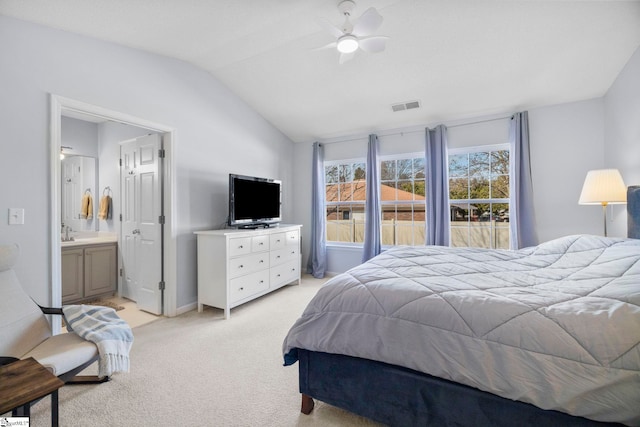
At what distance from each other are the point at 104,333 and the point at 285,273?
2.58 metres

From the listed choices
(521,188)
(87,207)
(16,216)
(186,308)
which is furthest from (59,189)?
(521,188)

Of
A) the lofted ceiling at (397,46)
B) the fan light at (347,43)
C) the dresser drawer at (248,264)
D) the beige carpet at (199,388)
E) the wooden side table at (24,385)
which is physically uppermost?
the lofted ceiling at (397,46)

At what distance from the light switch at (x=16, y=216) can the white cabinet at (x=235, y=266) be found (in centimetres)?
146

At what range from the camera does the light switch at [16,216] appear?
2101 mm

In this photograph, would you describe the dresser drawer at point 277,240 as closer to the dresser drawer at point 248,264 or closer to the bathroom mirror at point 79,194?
the dresser drawer at point 248,264

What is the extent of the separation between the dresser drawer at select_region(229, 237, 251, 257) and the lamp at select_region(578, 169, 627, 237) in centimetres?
357

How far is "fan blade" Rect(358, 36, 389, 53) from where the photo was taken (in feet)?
7.65

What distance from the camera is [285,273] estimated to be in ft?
13.9

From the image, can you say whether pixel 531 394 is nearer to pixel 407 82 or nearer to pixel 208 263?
pixel 208 263

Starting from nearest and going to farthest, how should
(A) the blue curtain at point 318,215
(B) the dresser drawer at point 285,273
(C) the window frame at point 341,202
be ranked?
1. (B) the dresser drawer at point 285,273
2. (C) the window frame at point 341,202
3. (A) the blue curtain at point 318,215

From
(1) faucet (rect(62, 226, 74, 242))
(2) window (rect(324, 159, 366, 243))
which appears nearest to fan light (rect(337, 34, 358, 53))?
(2) window (rect(324, 159, 366, 243))

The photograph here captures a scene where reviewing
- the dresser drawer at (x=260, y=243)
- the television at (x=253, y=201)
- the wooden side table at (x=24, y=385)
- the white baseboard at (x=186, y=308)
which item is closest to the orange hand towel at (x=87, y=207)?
the white baseboard at (x=186, y=308)

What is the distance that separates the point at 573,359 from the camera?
1.08m

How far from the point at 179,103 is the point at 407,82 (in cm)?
272
